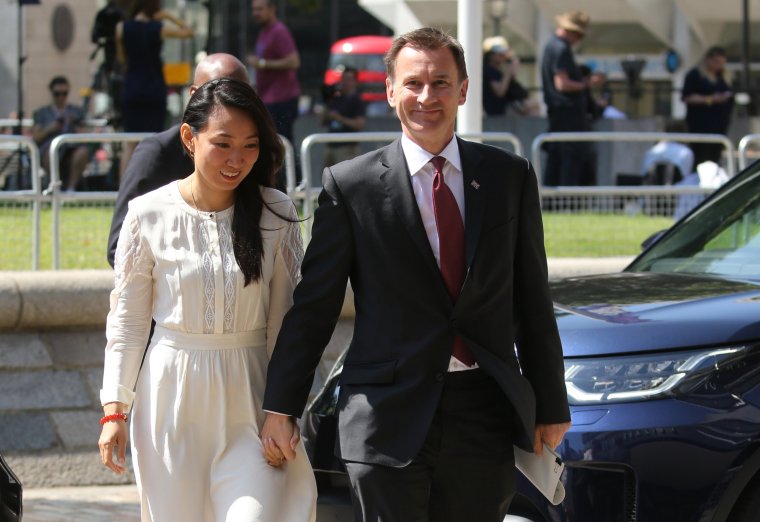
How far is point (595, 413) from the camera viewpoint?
13.8 feet

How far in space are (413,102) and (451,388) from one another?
2.43ft

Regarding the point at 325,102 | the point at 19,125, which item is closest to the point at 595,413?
the point at 325,102

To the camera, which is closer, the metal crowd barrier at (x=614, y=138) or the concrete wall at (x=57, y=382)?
the concrete wall at (x=57, y=382)

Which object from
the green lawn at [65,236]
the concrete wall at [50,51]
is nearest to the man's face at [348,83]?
the green lawn at [65,236]

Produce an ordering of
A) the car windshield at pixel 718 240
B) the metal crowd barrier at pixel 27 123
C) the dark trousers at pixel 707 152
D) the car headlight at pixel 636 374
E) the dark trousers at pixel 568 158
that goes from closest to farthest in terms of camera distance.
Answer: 1. the car headlight at pixel 636 374
2. the car windshield at pixel 718 240
3. the dark trousers at pixel 568 158
4. the dark trousers at pixel 707 152
5. the metal crowd barrier at pixel 27 123

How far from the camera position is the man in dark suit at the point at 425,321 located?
3.47 meters

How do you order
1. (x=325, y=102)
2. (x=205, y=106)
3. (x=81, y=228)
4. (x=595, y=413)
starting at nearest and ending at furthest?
1. (x=205, y=106)
2. (x=595, y=413)
3. (x=81, y=228)
4. (x=325, y=102)

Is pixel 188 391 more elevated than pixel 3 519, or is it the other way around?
pixel 188 391

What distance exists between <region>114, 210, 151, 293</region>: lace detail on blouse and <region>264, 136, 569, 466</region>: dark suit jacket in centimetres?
Result: 45

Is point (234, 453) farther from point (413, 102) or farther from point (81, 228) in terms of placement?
point (81, 228)

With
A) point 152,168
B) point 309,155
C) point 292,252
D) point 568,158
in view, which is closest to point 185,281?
point 292,252

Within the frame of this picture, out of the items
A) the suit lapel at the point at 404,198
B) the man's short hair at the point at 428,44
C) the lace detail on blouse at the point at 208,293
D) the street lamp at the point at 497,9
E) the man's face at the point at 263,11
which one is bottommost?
the lace detail on blouse at the point at 208,293

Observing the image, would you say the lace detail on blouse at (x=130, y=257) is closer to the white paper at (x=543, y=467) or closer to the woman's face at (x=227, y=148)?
the woman's face at (x=227, y=148)

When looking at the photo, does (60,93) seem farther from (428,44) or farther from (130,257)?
(428,44)
